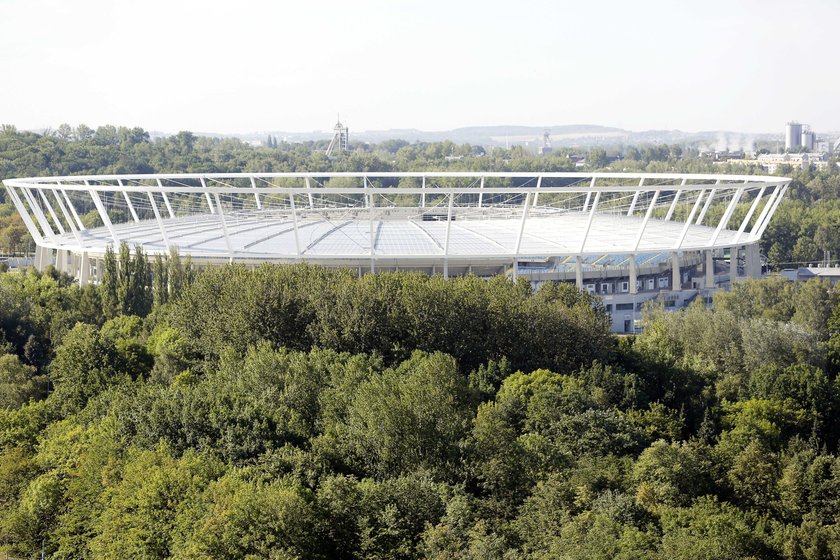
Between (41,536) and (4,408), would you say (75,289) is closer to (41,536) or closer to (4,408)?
(4,408)

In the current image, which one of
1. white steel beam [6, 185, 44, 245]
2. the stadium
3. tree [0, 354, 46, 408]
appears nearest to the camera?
tree [0, 354, 46, 408]

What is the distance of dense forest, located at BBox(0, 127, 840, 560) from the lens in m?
27.0

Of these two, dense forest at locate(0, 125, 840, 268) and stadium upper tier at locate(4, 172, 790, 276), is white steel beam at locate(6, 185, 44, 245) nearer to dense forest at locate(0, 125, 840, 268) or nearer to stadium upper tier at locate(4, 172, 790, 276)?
stadium upper tier at locate(4, 172, 790, 276)

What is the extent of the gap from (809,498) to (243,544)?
12894mm

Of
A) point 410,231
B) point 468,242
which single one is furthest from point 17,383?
point 410,231

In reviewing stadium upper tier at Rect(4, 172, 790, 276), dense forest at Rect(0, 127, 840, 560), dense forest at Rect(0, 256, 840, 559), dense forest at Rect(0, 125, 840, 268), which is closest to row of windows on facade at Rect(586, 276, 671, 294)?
stadium upper tier at Rect(4, 172, 790, 276)

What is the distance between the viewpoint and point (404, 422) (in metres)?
30.9

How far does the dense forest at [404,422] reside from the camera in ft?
88.5

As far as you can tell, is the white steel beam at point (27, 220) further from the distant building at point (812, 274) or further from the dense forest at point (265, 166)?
the distant building at point (812, 274)

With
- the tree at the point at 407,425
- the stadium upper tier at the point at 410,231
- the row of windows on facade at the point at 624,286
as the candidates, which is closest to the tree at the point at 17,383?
the tree at the point at 407,425

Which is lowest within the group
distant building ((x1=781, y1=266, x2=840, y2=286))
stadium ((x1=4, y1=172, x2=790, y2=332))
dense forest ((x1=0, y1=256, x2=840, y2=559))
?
distant building ((x1=781, y1=266, x2=840, y2=286))

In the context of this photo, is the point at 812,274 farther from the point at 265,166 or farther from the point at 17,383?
the point at 265,166

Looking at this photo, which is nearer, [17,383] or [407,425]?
[407,425]

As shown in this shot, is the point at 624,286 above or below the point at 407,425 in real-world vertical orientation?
below
